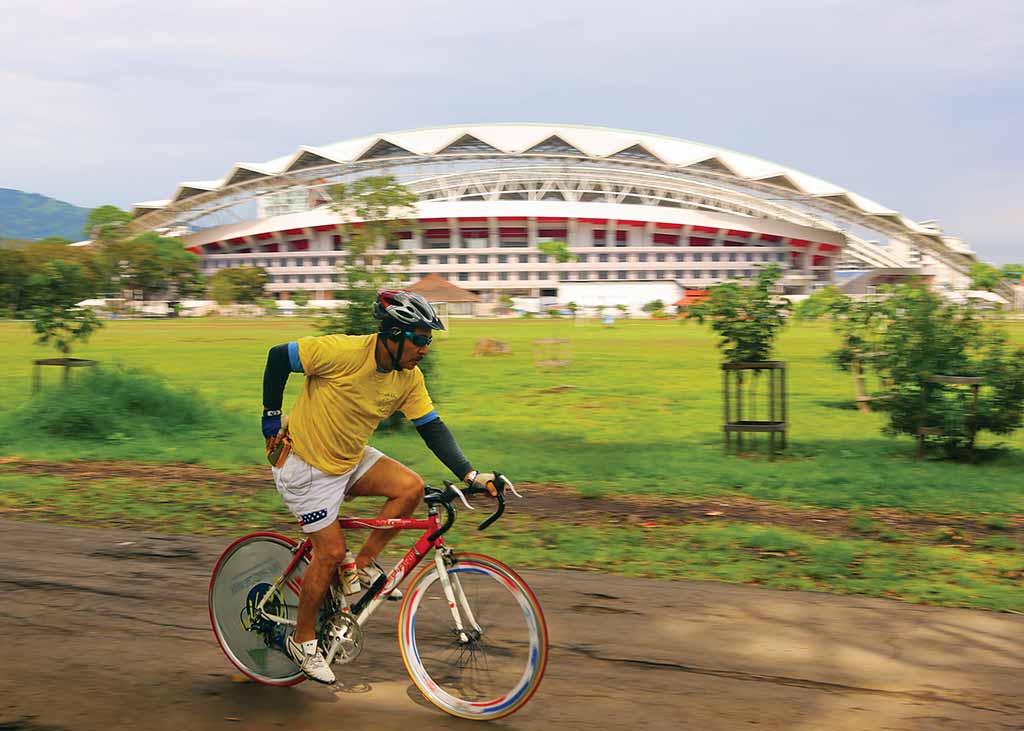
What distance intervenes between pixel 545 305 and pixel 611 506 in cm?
8036

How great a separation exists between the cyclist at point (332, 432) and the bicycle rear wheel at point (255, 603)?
180 millimetres

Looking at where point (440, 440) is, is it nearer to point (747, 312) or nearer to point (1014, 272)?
point (747, 312)

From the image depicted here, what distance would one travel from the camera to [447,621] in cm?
387

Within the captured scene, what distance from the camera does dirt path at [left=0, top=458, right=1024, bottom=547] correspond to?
830 cm

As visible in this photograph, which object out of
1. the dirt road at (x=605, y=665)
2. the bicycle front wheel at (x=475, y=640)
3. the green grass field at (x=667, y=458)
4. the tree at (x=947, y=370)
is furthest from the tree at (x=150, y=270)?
the bicycle front wheel at (x=475, y=640)

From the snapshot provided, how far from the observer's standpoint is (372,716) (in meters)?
3.93

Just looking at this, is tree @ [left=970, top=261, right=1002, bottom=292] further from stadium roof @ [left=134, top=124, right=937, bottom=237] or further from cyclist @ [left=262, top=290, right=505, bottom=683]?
cyclist @ [left=262, top=290, right=505, bottom=683]

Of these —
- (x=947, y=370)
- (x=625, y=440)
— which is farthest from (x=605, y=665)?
(x=625, y=440)

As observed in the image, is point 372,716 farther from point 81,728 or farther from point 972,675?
point 972,675

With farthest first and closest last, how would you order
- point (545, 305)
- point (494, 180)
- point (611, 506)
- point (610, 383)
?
point (494, 180)
point (545, 305)
point (610, 383)
point (611, 506)

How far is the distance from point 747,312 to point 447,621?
9.15m

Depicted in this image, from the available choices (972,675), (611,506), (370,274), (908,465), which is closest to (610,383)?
(370,274)

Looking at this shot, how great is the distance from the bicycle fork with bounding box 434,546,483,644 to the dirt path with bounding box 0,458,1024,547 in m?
4.67

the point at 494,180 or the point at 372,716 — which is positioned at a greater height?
the point at 494,180
